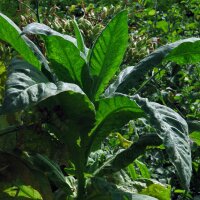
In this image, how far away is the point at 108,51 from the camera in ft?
8.96

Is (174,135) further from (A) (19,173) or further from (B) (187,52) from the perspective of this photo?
(A) (19,173)

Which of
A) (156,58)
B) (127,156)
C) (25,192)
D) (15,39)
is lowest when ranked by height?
(25,192)

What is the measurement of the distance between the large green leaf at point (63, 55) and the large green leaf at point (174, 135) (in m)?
0.32

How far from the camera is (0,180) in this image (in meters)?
2.70

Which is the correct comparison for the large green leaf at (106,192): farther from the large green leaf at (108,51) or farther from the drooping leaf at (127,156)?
the large green leaf at (108,51)

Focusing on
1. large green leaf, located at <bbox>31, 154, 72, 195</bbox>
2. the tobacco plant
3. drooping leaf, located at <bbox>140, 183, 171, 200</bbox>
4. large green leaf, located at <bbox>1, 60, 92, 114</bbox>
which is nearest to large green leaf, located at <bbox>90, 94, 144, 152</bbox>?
the tobacco plant

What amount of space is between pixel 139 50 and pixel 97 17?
0.57 metres

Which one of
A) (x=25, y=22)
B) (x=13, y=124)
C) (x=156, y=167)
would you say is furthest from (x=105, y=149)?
(x=25, y=22)

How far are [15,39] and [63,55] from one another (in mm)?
229

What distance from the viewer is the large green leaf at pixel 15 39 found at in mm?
2584

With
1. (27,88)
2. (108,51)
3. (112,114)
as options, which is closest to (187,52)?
(108,51)

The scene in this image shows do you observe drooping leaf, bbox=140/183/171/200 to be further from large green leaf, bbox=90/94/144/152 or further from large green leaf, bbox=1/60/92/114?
large green leaf, bbox=1/60/92/114

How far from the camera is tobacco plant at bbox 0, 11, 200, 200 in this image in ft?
8.19

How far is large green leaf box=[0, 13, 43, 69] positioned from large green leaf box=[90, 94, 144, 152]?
0.38 metres
